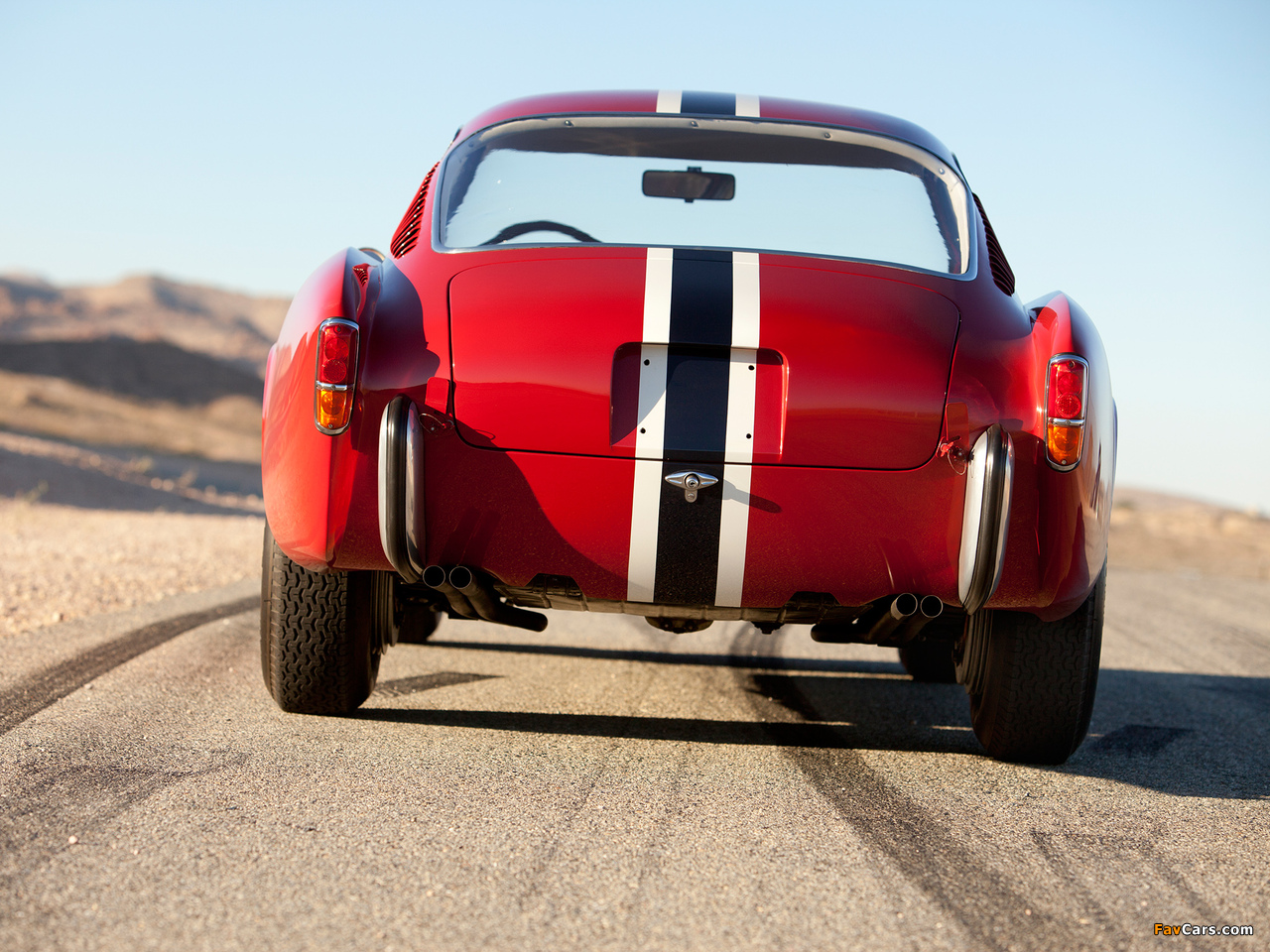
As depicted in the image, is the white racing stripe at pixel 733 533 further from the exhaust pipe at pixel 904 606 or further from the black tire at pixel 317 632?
the black tire at pixel 317 632

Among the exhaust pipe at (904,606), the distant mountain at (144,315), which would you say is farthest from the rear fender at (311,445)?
the distant mountain at (144,315)

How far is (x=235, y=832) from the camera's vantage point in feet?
8.18

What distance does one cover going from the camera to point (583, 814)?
2.74 m

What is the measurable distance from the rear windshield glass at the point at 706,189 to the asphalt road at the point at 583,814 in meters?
1.61

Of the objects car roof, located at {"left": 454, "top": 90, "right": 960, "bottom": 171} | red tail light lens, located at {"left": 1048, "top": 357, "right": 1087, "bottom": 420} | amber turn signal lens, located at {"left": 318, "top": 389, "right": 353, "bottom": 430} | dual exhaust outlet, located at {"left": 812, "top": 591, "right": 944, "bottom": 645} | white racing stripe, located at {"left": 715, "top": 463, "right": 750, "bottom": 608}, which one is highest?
car roof, located at {"left": 454, "top": 90, "right": 960, "bottom": 171}

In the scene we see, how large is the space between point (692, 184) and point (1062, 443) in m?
1.73

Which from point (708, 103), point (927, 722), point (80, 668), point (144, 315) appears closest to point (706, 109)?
point (708, 103)

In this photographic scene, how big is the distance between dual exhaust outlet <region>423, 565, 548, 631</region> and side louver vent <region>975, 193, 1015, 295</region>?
69.2 inches

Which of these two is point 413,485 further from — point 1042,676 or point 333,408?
point 1042,676

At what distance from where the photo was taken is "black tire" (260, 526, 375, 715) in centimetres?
328

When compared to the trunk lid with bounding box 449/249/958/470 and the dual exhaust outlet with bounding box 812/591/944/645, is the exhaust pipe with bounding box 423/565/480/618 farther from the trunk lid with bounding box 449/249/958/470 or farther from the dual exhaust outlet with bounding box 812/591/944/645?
the dual exhaust outlet with bounding box 812/591/944/645

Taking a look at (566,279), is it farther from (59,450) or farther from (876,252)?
(59,450)

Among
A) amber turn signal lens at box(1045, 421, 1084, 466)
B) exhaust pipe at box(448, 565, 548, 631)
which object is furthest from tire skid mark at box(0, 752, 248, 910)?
amber turn signal lens at box(1045, 421, 1084, 466)

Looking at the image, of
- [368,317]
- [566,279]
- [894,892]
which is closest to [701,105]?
[566,279]
